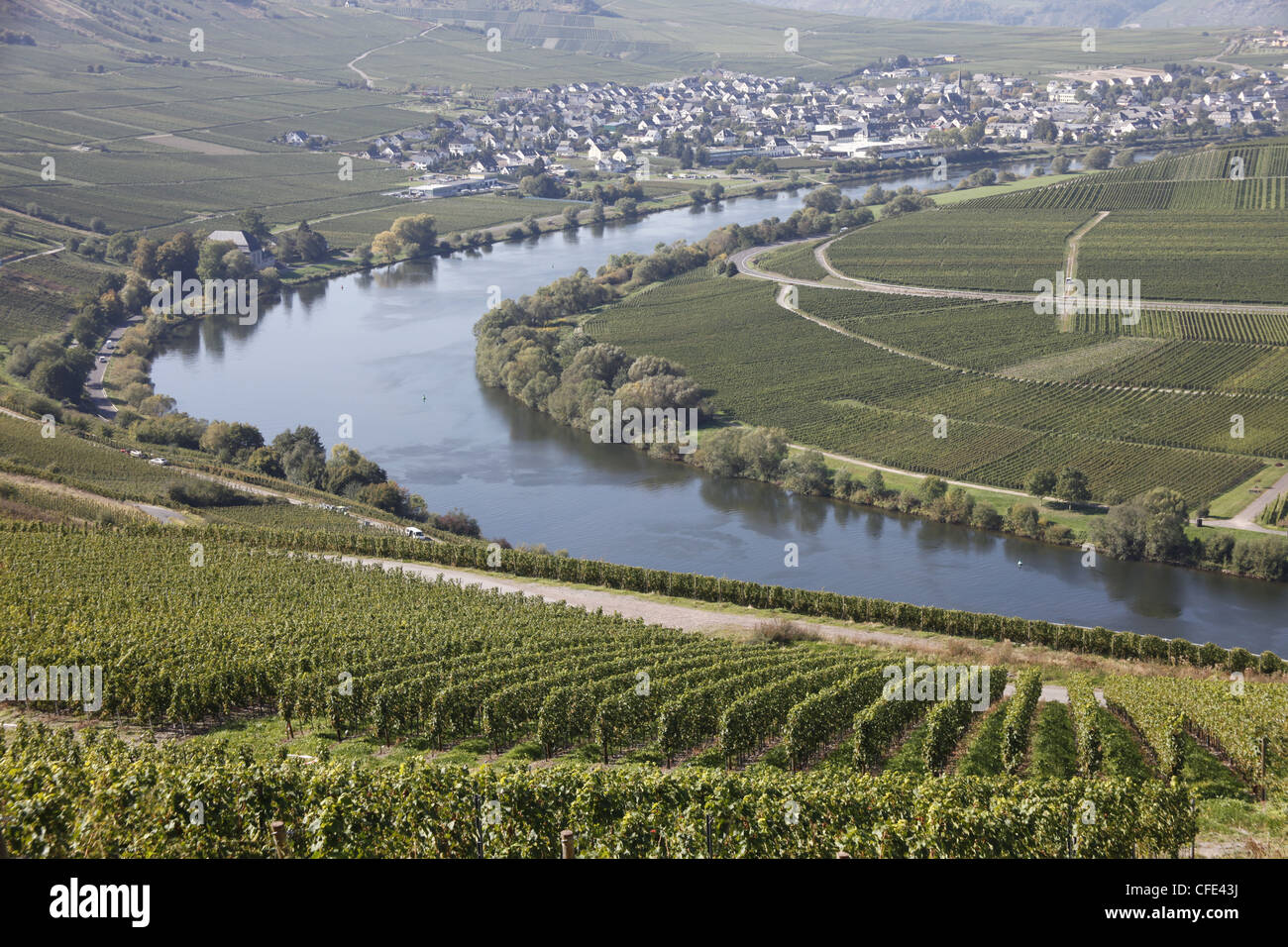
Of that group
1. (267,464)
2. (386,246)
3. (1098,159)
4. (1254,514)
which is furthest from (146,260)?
(1098,159)

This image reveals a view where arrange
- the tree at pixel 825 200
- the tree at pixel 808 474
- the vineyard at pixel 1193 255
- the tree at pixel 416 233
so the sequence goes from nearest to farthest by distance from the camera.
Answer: the tree at pixel 808 474, the vineyard at pixel 1193 255, the tree at pixel 416 233, the tree at pixel 825 200

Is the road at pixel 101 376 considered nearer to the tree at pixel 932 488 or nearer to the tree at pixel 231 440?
the tree at pixel 231 440

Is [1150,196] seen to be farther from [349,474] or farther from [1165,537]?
[349,474]

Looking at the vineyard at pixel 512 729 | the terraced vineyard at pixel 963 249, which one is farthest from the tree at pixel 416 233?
the vineyard at pixel 512 729

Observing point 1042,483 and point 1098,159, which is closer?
point 1042,483

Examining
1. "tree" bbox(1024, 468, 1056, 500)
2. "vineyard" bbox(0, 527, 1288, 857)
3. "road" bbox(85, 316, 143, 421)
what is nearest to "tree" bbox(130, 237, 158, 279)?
"road" bbox(85, 316, 143, 421)
